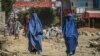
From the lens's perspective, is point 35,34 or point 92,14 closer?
point 35,34

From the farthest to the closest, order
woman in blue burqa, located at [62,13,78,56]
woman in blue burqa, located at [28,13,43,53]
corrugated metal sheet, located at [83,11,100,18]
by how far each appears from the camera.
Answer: corrugated metal sheet, located at [83,11,100,18] → woman in blue burqa, located at [28,13,43,53] → woman in blue burqa, located at [62,13,78,56]

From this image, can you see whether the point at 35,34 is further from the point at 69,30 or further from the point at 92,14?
the point at 92,14

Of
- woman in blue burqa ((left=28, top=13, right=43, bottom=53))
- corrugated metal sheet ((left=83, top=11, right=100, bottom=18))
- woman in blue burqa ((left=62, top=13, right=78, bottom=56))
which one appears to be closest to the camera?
woman in blue burqa ((left=62, top=13, right=78, bottom=56))

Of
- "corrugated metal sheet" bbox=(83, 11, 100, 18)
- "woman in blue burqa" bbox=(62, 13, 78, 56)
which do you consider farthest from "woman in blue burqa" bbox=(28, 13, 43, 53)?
"corrugated metal sheet" bbox=(83, 11, 100, 18)

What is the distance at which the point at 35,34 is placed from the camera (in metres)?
15.6

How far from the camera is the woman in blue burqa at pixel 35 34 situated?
15.3 metres

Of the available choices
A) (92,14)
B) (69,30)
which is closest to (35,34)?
(69,30)

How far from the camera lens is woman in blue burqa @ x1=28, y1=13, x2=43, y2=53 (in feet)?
50.3

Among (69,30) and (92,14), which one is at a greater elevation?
(69,30)

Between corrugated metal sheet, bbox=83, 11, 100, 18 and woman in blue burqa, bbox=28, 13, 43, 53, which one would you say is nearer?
woman in blue burqa, bbox=28, 13, 43, 53

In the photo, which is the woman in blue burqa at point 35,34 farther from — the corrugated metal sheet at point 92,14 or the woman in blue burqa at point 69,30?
the corrugated metal sheet at point 92,14

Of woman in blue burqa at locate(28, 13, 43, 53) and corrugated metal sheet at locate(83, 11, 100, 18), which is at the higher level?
woman in blue burqa at locate(28, 13, 43, 53)

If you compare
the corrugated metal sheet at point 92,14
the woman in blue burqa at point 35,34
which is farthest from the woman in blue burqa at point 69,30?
the corrugated metal sheet at point 92,14

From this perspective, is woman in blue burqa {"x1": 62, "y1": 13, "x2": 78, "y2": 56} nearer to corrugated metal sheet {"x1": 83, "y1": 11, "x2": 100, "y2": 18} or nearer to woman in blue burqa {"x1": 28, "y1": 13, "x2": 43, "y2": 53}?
woman in blue burqa {"x1": 28, "y1": 13, "x2": 43, "y2": 53}
